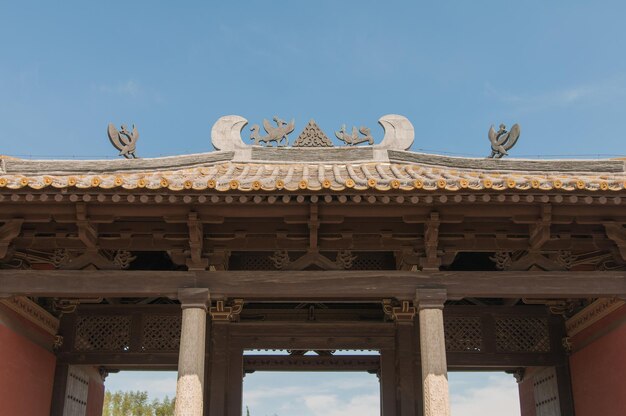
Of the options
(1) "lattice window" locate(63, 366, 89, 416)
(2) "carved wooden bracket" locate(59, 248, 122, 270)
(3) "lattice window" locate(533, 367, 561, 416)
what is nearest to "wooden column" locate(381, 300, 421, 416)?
(3) "lattice window" locate(533, 367, 561, 416)

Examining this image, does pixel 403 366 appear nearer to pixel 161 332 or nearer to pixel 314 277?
pixel 314 277

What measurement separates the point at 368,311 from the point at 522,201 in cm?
414

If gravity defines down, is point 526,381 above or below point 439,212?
below

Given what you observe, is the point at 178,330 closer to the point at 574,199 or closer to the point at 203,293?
the point at 203,293

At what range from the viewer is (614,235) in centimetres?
757

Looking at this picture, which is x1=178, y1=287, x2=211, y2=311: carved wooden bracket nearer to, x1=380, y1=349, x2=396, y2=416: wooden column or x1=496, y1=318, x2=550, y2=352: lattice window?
x1=380, y1=349, x2=396, y2=416: wooden column

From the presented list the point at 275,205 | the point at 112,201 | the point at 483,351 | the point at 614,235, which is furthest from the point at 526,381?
the point at 112,201

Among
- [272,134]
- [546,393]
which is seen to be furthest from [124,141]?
[546,393]

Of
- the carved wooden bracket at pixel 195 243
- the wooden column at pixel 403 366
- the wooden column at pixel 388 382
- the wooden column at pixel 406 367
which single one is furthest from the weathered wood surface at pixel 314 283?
the wooden column at pixel 388 382

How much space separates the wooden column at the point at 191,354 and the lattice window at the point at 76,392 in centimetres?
379

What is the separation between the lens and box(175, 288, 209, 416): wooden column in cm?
710

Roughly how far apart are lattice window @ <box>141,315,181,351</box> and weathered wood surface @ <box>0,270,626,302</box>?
8.77 ft

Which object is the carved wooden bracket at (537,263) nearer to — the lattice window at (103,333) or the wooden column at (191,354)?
the wooden column at (191,354)

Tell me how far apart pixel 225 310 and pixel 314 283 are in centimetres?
287
